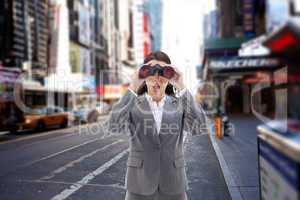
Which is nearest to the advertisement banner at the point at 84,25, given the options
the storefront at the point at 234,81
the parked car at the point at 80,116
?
the storefront at the point at 234,81

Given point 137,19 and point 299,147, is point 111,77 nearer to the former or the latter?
point 137,19

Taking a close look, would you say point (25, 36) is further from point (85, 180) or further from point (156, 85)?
point (156, 85)

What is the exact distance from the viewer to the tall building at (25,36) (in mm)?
35656

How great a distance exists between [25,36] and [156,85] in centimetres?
3781

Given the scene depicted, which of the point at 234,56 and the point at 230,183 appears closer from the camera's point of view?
the point at 230,183

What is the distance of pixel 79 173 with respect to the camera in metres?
9.17

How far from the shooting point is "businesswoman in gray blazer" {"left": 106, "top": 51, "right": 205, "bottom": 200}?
11.4 feet

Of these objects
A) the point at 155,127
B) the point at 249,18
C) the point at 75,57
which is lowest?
the point at 155,127

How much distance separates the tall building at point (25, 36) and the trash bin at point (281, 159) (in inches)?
1350

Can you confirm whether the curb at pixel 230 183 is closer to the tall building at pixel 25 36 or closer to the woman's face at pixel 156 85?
the woman's face at pixel 156 85

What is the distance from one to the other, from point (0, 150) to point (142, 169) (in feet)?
38.7

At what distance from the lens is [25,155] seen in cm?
1241

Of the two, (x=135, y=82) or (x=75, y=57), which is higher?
(x=75, y=57)

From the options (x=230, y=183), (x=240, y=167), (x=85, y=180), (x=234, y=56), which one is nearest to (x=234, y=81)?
(x=234, y=56)
